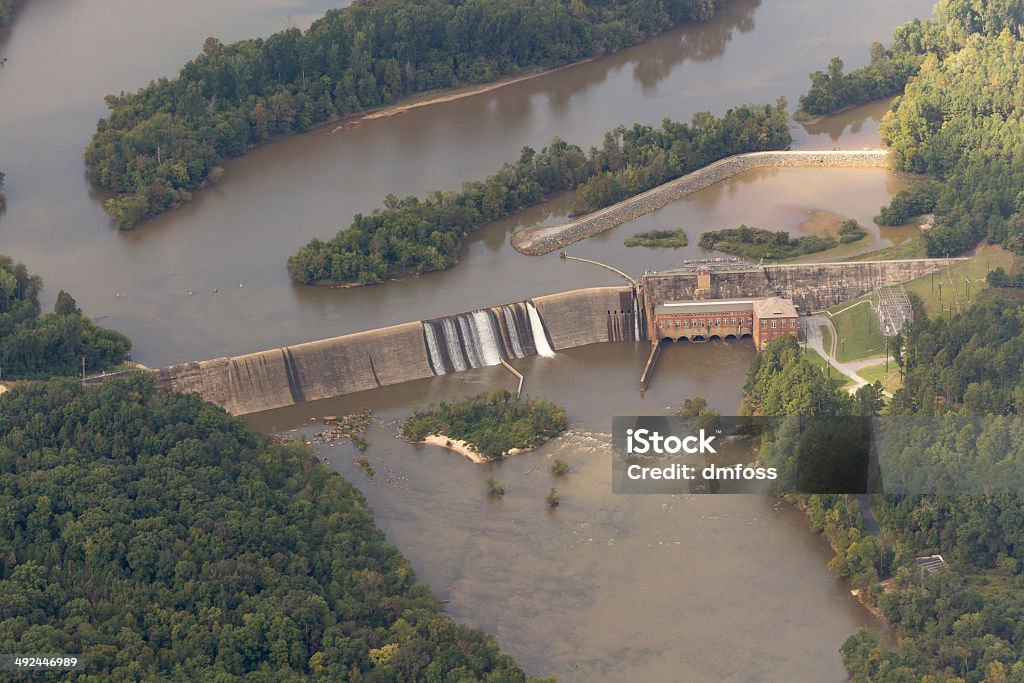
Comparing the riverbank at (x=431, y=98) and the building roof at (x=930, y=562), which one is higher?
the riverbank at (x=431, y=98)

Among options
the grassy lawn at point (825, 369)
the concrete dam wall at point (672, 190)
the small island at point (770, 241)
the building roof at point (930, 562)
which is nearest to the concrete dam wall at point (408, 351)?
the grassy lawn at point (825, 369)

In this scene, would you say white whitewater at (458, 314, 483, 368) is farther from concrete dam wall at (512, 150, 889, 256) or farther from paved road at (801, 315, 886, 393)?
paved road at (801, 315, 886, 393)

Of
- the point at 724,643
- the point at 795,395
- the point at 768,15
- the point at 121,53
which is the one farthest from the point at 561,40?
the point at 724,643

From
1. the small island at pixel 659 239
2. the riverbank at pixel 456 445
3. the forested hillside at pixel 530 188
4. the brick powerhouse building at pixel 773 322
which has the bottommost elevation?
the riverbank at pixel 456 445

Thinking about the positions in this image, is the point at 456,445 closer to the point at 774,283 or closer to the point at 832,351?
the point at 832,351

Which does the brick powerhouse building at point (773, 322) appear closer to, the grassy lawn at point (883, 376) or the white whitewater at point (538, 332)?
the grassy lawn at point (883, 376)

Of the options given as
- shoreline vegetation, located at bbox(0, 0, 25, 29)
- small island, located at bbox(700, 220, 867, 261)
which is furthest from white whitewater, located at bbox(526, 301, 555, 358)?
shoreline vegetation, located at bbox(0, 0, 25, 29)

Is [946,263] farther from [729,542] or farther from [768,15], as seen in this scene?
[768,15]
